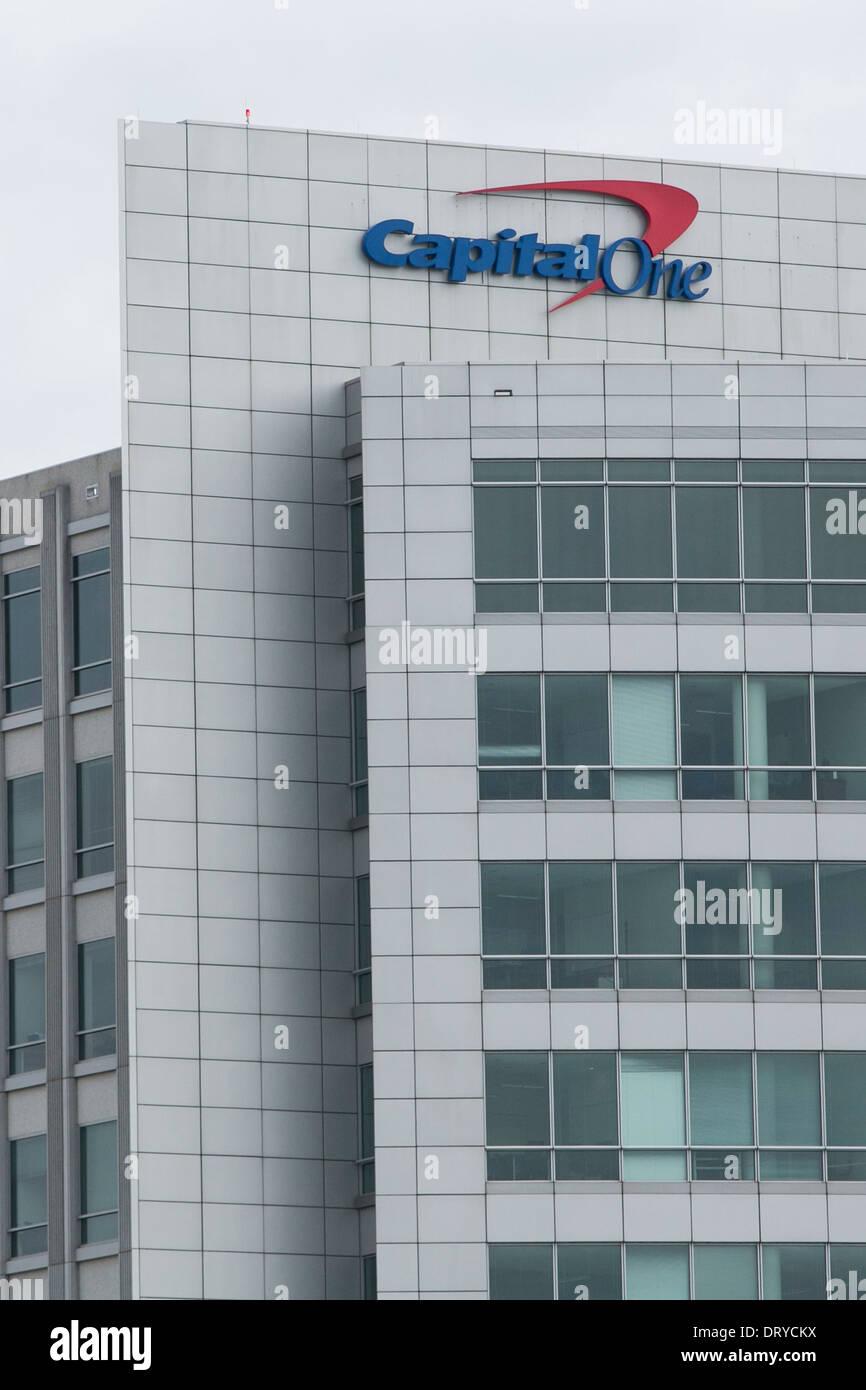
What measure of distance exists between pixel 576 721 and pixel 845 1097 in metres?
8.65

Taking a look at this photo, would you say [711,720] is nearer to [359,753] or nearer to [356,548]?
[359,753]

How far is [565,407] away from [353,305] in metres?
5.97

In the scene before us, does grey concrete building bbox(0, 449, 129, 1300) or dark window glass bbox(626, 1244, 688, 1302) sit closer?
dark window glass bbox(626, 1244, 688, 1302)

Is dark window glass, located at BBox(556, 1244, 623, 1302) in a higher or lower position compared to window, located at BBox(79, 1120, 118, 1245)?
lower

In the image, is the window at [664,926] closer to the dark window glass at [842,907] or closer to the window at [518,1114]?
the dark window glass at [842,907]

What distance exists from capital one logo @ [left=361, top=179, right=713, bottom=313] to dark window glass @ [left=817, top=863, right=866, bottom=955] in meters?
13.9

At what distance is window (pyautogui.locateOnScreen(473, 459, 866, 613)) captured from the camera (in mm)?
50875

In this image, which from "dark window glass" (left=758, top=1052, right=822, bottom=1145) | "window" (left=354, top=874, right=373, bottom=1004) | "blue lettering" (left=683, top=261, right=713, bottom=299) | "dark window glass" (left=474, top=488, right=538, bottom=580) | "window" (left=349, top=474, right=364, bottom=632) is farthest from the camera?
"blue lettering" (left=683, top=261, right=713, bottom=299)

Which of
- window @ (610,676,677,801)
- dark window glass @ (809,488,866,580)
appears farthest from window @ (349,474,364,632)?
dark window glass @ (809,488,866,580)

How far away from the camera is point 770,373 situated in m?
52.2

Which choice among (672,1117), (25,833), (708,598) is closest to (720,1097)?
(672,1117)

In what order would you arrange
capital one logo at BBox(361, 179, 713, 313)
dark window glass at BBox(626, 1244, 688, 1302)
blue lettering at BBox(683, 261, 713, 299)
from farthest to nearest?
blue lettering at BBox(683, 261, 713, 299) → capital one logo at BBox(361, 179, 713, 313) → dark window glass at BBox(626, 1244, 688, 1302)

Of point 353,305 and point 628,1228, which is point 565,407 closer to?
point 353,305

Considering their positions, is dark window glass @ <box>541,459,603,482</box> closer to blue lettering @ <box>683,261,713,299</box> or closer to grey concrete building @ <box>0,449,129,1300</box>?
blue lettering @ <box>683,261,713,299</box>
